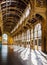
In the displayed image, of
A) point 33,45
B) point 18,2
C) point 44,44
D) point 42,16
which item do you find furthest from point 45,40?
point 33,45

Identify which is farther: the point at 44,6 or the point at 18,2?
the point at 18,2

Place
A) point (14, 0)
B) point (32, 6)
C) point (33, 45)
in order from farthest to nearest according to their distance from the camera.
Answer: point (33, 45), point (14, 0), point (32, 6)

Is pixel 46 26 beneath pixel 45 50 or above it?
above

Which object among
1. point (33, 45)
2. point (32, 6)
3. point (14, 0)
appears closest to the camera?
point (32, 6)

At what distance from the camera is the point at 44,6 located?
23500mm

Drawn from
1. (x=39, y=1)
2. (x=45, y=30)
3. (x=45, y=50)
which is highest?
(x=39, y=1)

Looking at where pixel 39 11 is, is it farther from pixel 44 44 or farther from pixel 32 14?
pixel 44 44

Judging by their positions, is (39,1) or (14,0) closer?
(39,1)

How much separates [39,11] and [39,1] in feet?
3.98

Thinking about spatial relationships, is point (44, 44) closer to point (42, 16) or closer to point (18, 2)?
point (42, 16)

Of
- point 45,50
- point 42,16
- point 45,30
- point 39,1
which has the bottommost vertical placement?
point 45,50

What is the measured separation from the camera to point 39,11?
2320cm

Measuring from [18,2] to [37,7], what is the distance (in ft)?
16.1

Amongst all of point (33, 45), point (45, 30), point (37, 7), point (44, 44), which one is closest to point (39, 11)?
point (37, 7)
